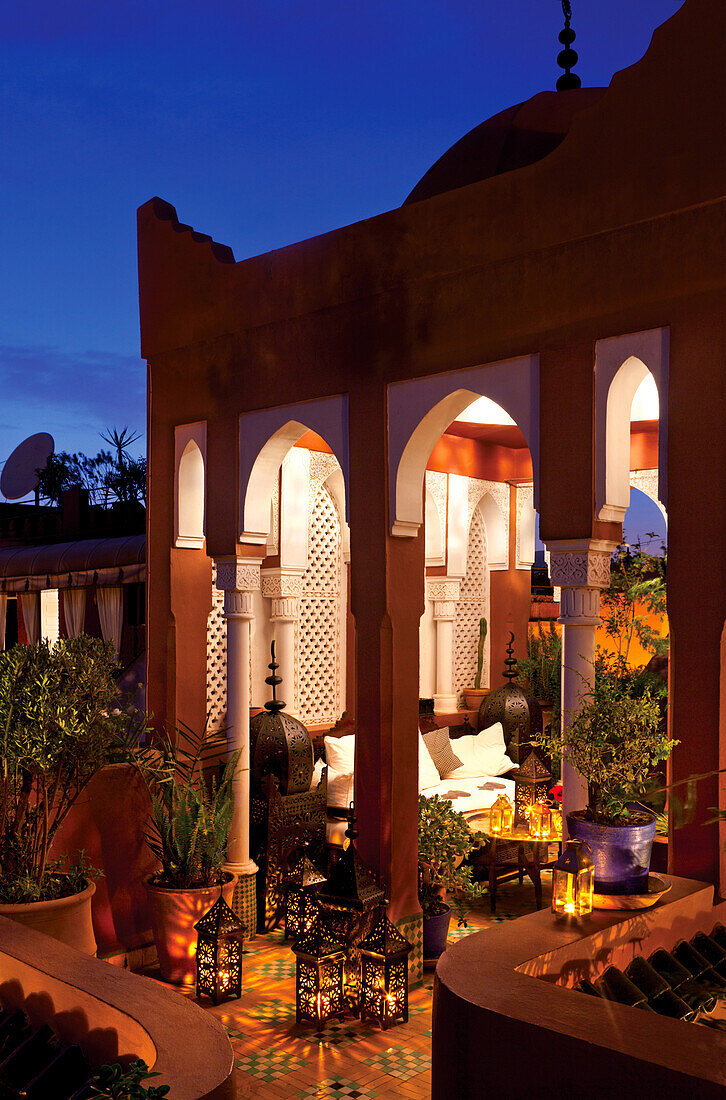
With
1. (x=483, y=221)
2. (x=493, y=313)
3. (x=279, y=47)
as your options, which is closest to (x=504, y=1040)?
(x=493, y=313)

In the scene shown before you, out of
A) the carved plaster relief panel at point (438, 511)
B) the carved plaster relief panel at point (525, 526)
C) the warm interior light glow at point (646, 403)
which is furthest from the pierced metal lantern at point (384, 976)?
the carved plaster relief panel at point (525, 526)

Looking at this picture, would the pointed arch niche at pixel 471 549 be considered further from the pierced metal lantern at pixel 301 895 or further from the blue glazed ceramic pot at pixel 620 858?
the blue glazed ceramic pot at pixel 620 858

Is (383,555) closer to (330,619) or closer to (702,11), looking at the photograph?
(702,11)

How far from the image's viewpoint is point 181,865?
6703mm

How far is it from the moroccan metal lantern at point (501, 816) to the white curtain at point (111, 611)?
8825 millimetres

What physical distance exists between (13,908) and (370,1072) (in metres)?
2.05

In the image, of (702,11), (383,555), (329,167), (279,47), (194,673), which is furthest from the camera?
(329,167)

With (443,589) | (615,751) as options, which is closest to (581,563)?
(615,751)

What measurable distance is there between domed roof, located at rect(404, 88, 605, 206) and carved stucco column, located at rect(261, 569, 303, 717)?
13.1ft

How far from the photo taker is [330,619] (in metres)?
11.4

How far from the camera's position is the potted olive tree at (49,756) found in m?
5.63

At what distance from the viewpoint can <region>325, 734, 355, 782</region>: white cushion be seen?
8.96 m

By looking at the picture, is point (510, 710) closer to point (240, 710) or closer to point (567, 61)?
point (240, 710)

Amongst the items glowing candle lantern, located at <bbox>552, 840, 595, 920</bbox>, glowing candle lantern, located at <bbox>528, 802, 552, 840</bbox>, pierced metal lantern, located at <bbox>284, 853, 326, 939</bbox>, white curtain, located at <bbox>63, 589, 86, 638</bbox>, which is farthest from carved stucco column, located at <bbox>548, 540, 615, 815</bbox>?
white curtain, located at <bbox>63, 589, 86, 638</bbox>
